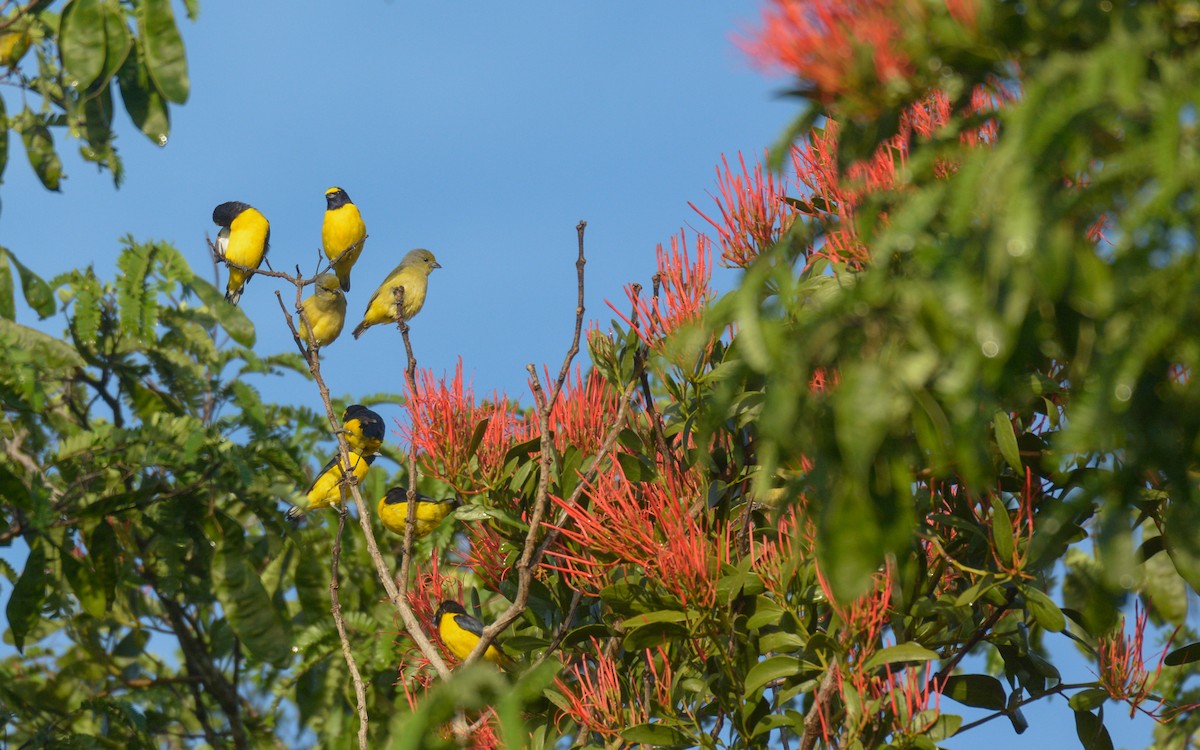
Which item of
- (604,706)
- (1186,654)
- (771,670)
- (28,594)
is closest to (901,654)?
(771,670)

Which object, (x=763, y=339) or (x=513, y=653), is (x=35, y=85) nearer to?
(x=513, y=653)

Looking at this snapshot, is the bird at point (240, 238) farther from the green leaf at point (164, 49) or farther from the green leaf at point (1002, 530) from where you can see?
the green leaf at point (1002, 530)

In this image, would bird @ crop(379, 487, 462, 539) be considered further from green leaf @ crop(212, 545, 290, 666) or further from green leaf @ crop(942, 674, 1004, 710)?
green leaf @ crop(942, 674, 1004, 710)

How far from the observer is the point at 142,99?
6.25m

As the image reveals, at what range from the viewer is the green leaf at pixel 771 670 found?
2723mm

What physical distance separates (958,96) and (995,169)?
1.52 feet

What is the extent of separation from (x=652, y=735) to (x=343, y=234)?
12.4ft

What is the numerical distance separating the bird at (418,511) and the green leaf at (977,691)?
1830mm

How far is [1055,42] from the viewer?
1761mm

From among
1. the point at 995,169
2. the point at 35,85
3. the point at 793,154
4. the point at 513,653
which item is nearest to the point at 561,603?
the point at 513,653

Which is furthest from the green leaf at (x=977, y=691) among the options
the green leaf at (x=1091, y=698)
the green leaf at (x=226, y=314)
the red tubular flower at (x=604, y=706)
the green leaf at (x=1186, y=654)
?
the green leaf at (x=226, y=314)

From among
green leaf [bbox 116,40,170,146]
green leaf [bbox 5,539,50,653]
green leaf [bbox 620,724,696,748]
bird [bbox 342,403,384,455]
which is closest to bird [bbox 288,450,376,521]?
bird [bbox 342,403,384,455]

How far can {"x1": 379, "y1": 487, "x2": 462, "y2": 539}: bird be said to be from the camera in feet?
14.8

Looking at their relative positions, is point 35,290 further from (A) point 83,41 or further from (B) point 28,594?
(B) point 28,594
